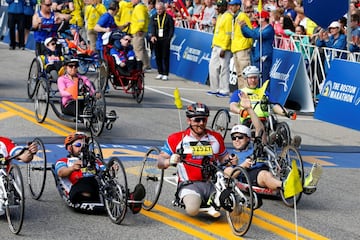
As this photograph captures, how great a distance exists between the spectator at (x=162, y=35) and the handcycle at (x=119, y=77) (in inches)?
161

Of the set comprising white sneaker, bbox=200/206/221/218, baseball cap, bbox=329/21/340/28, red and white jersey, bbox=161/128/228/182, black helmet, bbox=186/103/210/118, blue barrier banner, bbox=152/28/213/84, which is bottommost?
blue barrier banner, bbox=152/28/213/84

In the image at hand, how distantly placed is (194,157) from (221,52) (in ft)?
37.5

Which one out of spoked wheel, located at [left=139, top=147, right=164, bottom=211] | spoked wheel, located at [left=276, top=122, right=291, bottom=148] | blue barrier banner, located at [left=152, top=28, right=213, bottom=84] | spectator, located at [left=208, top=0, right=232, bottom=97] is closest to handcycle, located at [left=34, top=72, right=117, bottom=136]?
spoked wheel, located at [left=276, top=122, right=291, bottom=148]

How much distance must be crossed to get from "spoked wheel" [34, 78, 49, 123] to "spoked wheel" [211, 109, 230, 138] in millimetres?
3020

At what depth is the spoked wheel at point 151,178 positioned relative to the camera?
12.4 metres

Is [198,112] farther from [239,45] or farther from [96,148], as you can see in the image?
[239,45]

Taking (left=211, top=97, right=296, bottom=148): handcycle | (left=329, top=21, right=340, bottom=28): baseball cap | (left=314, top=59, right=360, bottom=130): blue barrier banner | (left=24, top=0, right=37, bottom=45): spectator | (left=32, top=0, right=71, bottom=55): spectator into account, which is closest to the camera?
(left=211, top=97, right=296, bottom=148): handcycle

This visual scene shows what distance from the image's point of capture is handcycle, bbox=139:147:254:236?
11.3m

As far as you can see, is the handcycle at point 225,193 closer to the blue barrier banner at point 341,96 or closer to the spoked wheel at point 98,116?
the spoked wheel at point 98,116

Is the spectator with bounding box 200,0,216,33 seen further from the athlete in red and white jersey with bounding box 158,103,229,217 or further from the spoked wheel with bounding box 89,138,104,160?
the athlete in red and white jersey with bounding box 158,103,229,217

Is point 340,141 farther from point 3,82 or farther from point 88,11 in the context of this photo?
point 88,11

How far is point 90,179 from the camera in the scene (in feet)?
39.7

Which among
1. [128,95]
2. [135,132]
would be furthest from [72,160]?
[128,95]

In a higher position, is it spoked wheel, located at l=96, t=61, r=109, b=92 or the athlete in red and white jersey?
the athlete in red and white jersey
